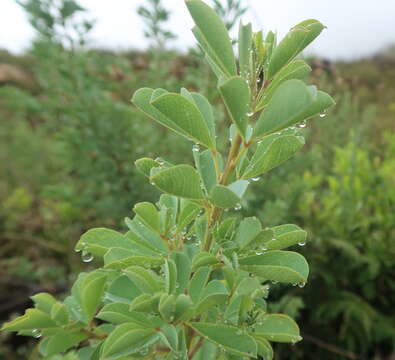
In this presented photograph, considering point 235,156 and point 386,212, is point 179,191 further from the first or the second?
point 386,212

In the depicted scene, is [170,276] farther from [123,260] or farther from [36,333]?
[36,333]

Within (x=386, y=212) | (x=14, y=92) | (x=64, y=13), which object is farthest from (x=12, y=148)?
(x=386, y=212)

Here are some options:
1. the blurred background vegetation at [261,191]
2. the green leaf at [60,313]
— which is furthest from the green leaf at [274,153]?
the blurred background vegetation at [261,191]

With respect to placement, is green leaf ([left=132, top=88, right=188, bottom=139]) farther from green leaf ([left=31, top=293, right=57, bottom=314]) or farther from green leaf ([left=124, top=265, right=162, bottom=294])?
green leaf ([left=31, top=293, right=57, bottom=314])

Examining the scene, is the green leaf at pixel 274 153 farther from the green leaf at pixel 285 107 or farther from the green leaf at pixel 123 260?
the green leaf at pixel 123 260

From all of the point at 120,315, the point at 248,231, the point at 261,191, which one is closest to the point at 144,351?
the point at 120,315

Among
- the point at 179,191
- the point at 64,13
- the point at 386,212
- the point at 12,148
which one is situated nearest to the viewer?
the point at 179,191

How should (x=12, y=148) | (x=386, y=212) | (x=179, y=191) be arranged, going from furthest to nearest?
1. (x=12, y=148)
2. (x=386, y=212)
3. (x=179, y=191)
